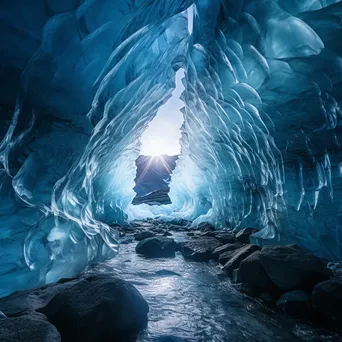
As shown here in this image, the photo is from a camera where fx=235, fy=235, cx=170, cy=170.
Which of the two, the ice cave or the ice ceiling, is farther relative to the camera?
the ice ceiling

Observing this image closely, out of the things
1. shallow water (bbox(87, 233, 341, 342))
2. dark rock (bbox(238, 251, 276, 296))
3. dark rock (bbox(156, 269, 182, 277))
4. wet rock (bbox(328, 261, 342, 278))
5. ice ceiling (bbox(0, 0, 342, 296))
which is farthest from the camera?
dark rock (bbox(156, 269, 182, 277))

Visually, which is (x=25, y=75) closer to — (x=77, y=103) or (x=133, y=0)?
(x=77, y=103)

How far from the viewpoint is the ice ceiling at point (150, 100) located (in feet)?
8.09

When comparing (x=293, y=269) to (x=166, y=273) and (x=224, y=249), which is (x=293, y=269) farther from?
(x=224, y=249)

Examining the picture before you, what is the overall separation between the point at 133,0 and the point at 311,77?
292 centimetres

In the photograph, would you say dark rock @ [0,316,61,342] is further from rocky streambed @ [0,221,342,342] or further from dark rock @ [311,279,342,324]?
dark rock @ [311,279,342,324]

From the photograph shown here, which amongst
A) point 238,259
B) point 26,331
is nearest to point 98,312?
point 26,331

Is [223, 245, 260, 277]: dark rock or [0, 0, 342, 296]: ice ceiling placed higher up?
[0, 0, 342, 296]: ice ceiling

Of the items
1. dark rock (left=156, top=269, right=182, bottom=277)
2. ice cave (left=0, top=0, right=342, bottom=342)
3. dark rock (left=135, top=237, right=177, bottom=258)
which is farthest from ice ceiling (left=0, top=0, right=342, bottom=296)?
dark rock (left=156, top=269, right=182, bottom=277)

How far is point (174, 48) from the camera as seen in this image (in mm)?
5820

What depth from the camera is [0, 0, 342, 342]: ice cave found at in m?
2.17

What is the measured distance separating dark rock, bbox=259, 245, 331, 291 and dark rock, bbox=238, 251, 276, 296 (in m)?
0.08

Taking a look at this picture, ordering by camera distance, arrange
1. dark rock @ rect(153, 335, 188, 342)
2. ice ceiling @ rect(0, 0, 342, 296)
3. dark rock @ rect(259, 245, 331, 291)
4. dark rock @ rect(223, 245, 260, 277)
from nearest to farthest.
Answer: dark rock @ rect(153, 335, 188, 342) < ice ceiling @ rect(0, 0, 342, 296) < dark rock @ rect(259, 245, 331, 291) < dark rock @ rect(223, 245, 260, 277)

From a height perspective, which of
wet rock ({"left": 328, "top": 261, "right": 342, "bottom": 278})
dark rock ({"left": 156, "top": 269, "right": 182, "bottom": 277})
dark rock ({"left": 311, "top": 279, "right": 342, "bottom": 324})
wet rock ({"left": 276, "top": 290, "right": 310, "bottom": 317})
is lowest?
dark rock ({"left": 156, "top": 269, "right": 182, "bottom": 277})
